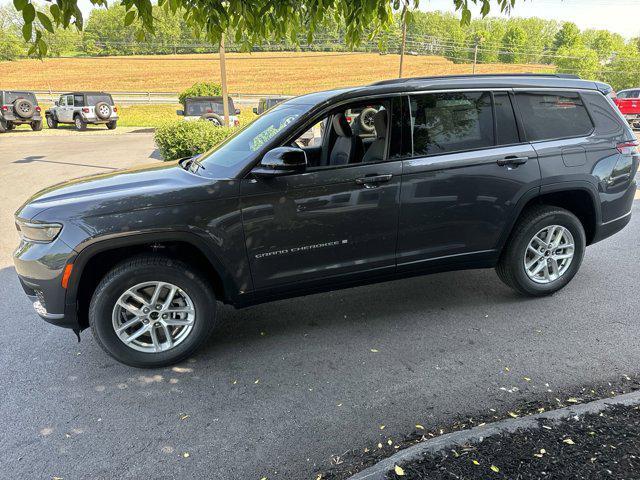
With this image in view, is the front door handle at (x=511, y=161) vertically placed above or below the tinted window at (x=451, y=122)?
below

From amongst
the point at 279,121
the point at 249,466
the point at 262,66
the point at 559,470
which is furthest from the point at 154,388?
the point at 262,66

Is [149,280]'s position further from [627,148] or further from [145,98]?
[145,98]

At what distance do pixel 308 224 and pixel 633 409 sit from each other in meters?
2.23

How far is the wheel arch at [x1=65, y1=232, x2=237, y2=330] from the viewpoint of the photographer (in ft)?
10.0

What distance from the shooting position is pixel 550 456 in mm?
2230

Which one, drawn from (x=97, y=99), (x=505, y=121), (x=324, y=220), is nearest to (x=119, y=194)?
(x=324, y=220)

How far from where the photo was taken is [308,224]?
3.39m

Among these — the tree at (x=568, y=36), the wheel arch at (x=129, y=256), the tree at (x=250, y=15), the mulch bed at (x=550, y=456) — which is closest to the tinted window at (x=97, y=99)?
the tree at (x=250, y=15)

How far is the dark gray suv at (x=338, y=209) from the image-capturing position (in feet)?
10.3

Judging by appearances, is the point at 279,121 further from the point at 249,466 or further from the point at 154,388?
the point at 249,466

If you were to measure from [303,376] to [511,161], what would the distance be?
2.36m

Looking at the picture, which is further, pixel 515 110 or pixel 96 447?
pixel 515 110

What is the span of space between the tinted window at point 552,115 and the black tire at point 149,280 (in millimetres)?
2948

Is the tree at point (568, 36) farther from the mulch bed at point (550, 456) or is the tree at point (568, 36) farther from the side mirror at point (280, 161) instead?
the mulch bed at point (550, 456)
